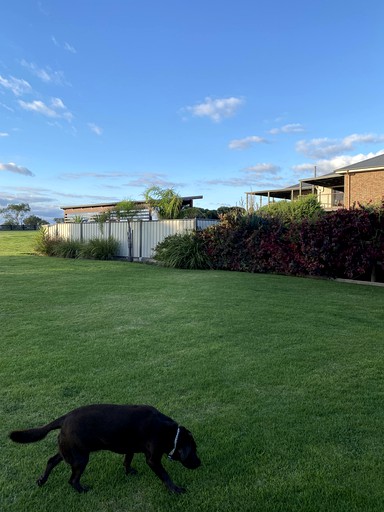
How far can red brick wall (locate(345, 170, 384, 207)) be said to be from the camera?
71.1 ft

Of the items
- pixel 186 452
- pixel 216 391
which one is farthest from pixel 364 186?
pixel 186 452

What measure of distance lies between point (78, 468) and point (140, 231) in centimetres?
1498

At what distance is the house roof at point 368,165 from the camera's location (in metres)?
21.6

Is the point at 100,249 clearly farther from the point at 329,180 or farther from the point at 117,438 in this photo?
the point at 329,180

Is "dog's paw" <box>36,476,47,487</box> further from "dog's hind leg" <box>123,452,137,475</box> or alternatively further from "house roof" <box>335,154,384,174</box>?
"house roof" <box>335,154,384,174</box>

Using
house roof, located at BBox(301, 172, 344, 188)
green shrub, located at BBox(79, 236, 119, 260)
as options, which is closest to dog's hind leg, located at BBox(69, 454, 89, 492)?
green shrub, located at BBox(79, 236, 119, 260)

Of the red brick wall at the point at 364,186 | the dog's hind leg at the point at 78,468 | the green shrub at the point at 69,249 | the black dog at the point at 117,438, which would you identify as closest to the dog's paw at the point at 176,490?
the black dog at the point at 117,438

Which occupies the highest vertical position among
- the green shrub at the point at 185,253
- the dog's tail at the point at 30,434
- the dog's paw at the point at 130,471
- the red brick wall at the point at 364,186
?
the red brick wall at the point at 364,186

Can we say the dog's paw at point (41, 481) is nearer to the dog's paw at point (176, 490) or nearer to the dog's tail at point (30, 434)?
the dog's tail at point (30, 434)

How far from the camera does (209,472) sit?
238 centimetres

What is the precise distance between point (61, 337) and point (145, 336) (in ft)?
3.47

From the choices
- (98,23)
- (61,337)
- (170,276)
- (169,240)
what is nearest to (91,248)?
(169,240)

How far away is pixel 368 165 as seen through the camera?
22.2 meters

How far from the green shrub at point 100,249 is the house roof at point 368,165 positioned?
541 inches
